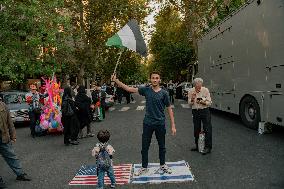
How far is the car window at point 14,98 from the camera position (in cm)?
1795

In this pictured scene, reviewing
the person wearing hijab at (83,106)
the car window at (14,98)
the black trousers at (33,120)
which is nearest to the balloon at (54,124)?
the black trousers at (33,120)

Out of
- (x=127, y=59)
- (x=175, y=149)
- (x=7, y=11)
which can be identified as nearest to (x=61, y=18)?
(x=7, y=11)

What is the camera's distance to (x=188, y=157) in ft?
29.8

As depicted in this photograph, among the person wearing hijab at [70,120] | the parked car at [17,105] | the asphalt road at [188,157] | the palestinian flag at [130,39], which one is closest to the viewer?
the asphalt road at [188,157]

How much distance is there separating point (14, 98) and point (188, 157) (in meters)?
11.4

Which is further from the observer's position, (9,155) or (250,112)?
(250,112)

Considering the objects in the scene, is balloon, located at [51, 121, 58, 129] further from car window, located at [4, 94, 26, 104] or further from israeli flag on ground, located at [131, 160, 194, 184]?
israeli flag on ground, located at [131, 160, 194, 184]

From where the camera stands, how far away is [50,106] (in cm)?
1391

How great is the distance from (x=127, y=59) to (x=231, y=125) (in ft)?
180

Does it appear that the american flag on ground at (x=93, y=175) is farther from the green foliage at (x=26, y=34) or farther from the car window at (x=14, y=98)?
the green foliage at (x=26, y=34)

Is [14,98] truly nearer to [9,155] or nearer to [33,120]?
[33,120]

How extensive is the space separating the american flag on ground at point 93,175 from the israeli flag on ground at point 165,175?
179mm

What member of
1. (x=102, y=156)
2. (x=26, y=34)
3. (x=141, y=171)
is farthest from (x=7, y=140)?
(x=26, y=34)

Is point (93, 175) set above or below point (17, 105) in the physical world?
below
